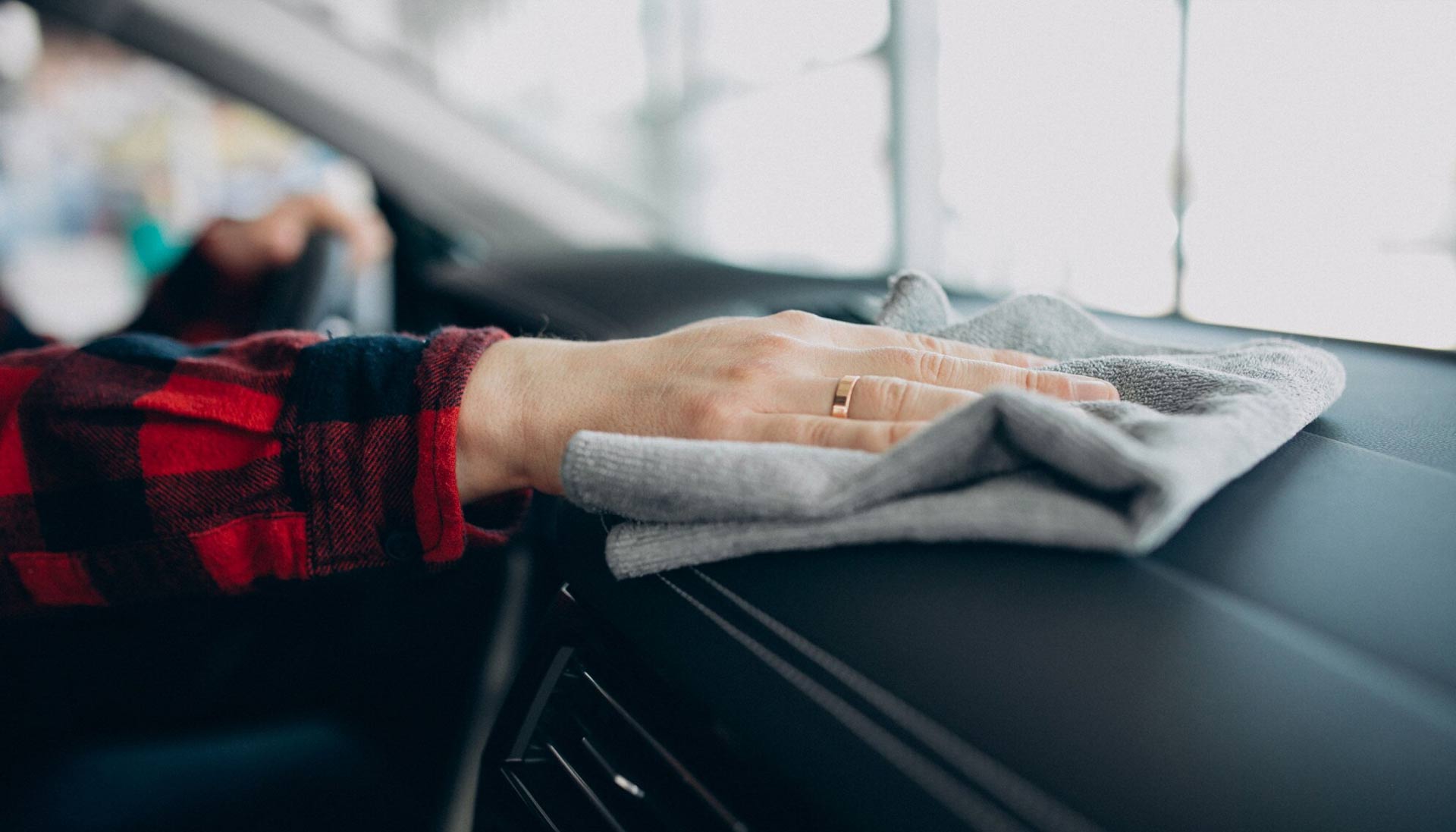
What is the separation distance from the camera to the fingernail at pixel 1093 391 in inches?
17.8

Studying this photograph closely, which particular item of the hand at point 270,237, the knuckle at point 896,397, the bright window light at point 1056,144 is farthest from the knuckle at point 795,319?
the bright window light at point 1056,144

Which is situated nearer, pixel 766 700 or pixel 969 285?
pixel 766 700

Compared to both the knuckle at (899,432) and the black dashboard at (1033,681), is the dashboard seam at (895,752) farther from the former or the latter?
the knuckle at (899,432)

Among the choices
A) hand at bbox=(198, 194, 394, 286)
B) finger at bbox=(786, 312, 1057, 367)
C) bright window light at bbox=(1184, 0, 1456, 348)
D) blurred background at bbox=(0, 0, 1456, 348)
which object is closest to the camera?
finger at bbox=(786, 312, 1057, 367)

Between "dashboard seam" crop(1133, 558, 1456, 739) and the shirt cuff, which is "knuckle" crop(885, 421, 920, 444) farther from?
the shirt cuff

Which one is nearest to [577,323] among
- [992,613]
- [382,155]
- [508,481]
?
[508,481]

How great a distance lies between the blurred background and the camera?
47.4 inches

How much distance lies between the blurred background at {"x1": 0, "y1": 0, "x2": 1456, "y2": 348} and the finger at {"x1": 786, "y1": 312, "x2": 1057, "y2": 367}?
Result: 18cm

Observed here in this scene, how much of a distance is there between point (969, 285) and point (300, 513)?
87 cm

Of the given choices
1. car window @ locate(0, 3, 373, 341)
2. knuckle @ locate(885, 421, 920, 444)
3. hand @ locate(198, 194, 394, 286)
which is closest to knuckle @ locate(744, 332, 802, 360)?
knuckle @ locate(885, 421, 920, 444)

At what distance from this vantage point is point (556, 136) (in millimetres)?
3938

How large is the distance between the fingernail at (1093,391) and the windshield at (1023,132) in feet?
0.56

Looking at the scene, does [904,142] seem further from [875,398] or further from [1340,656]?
[1340,656]

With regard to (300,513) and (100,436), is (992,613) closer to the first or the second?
(300,513)
